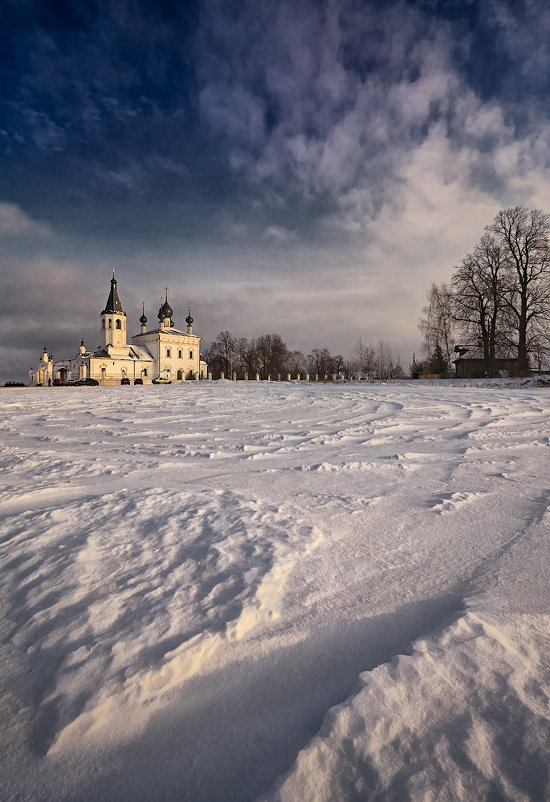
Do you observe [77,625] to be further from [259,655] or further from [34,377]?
[34,377]

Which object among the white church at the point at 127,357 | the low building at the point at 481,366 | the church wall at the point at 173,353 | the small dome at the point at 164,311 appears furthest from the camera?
the small dome at the point at 164,311

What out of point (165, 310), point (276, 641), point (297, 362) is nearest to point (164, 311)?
point (165, 310)

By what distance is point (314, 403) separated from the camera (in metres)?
12.6

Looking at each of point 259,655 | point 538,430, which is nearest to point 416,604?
point 259,655

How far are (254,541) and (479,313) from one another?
31.5 metres

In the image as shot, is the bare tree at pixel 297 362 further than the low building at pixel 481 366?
Yes

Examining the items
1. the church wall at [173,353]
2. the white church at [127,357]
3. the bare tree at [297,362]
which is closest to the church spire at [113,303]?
the white church at [127,357]

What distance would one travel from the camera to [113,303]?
68562 millimetres

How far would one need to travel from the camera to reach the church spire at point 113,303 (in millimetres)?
68162

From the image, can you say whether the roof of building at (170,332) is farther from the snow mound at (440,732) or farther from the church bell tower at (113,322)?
the snow mound at (440,732)

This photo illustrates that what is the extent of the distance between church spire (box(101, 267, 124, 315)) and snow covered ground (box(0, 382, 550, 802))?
71.6 meters

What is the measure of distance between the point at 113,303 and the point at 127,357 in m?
11.3

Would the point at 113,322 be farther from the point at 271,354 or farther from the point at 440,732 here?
the point at 440,732

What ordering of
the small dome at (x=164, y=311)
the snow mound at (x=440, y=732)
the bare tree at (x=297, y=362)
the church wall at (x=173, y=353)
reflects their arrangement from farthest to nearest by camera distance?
the bare tree at (x=297, y=362), the small dome at (x=164, y=311), the church wall at (x=173, y=353), the snow mound at (x=440, y=732)
